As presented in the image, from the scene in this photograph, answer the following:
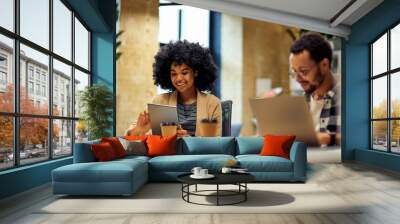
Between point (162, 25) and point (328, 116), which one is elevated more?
point (162, 25)

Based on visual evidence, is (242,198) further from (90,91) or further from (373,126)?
(373,126)

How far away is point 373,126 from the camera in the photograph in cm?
904

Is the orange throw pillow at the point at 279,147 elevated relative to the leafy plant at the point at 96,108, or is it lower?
lower

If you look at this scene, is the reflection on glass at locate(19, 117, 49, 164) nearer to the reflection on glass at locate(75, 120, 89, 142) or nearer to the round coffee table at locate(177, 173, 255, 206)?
the reflection on glass at locate(75, 120, 89, 142)

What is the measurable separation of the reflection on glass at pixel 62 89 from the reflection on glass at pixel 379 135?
6.25 meters

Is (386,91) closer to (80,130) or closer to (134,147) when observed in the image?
(134,147)

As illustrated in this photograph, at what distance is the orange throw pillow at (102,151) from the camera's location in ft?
17.4

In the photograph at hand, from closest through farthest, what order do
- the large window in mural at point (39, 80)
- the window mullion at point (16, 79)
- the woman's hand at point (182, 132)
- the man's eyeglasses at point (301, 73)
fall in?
the large window in mural at point (39, 80) → the window mullion at point (16, 79) → the woman's hand at point (182, 132) → the man's eyeglasses at point (301, 73)

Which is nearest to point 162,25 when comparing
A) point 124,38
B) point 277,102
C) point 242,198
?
point 124,38

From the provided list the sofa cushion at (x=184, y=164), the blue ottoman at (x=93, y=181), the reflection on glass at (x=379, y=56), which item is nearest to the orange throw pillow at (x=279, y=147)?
the sofa cushion at (x=184, y=164)

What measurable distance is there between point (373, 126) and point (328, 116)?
65.0 inches

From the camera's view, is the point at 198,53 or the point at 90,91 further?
the point at 198,53

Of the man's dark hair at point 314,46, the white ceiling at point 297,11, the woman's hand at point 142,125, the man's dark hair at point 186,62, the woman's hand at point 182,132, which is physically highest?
the white ceiling at point 297,11

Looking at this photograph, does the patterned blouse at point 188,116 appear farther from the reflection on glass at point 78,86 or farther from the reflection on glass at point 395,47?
the reflection on glass at point 395,47
